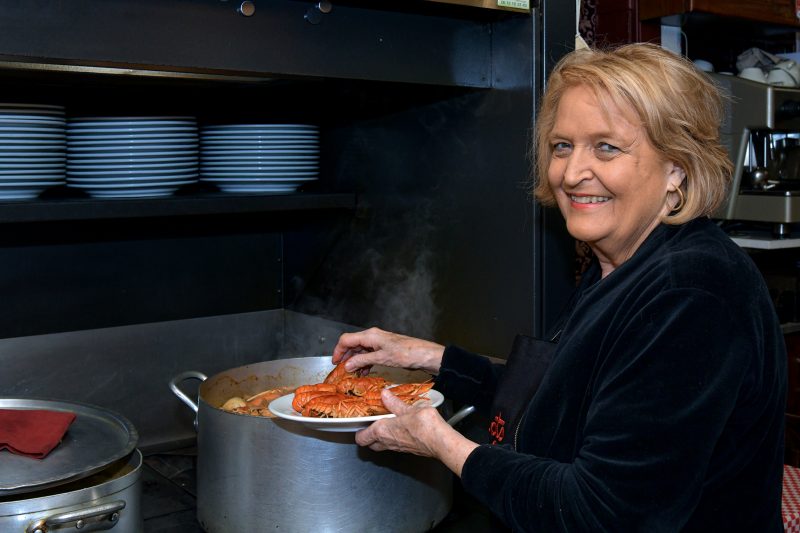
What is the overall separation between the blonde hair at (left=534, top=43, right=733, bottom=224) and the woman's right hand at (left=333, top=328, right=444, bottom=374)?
0.61 metres

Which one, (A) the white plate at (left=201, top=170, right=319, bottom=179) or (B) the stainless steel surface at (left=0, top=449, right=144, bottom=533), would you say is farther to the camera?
(A) the white plate at (left=201, top=170, right=319, bottom=179)

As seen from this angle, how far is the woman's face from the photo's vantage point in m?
1.28

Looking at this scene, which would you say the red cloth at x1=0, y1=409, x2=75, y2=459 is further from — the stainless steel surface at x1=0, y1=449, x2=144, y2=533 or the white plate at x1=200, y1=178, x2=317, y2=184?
the white plate at x1=200, y1=178, x2=317, y2=184

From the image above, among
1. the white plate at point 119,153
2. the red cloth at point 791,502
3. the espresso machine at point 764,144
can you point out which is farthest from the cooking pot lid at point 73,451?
the espresso machine at point 764,144

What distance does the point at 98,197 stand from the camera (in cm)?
166

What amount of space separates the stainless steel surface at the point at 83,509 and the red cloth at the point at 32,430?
69mm

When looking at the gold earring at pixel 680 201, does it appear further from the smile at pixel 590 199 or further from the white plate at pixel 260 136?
the white plate at pixel 260 136

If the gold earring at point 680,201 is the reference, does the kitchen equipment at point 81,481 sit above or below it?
below

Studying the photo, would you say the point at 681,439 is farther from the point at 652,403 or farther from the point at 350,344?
the point at 350,344

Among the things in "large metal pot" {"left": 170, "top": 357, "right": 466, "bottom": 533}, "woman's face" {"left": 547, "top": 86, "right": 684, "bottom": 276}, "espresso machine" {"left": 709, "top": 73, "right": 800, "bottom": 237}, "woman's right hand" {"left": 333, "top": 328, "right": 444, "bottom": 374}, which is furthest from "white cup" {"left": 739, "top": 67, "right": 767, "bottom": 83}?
"large metal pot" {"left": 170, "top": 357, "right": 466, "bottom": 533}

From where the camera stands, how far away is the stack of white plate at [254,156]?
1.86m

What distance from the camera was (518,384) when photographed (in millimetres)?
1492

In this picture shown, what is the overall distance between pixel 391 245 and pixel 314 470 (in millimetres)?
707

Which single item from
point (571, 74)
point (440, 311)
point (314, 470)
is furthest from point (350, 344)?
point (571, 74)
